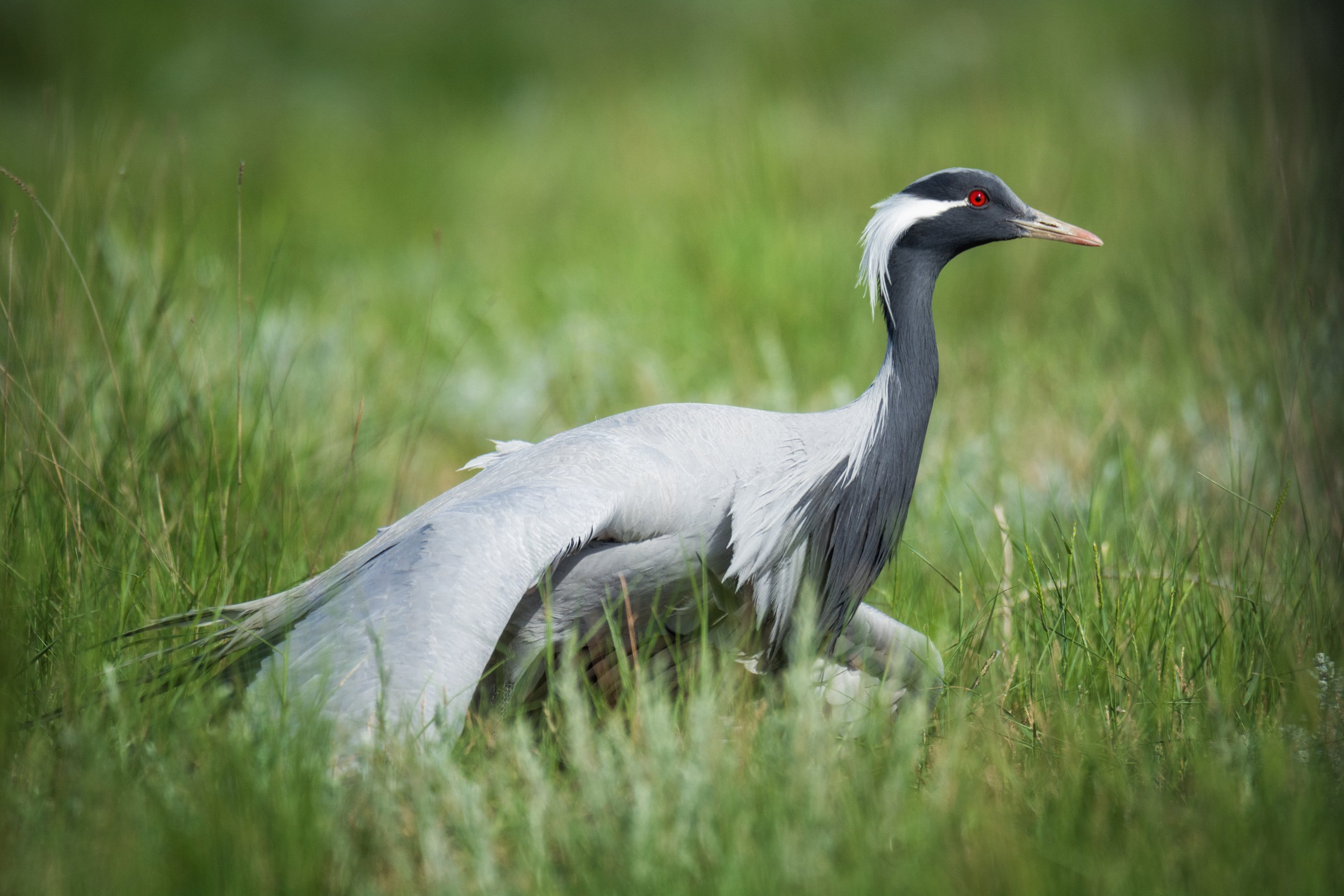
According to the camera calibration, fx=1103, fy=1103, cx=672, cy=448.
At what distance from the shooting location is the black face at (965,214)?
8.95 ft

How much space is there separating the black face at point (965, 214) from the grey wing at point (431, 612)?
112 centimetres

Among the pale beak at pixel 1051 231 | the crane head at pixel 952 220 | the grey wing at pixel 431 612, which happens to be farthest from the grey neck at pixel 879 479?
the grey wing at pixel 431 612

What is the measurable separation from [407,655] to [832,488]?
3.57 feet

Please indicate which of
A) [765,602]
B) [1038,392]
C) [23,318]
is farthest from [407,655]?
[1038,392]

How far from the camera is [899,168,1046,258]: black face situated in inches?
107

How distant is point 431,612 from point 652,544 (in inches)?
21.1

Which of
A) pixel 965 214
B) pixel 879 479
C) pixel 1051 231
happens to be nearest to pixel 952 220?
pixel 965 214

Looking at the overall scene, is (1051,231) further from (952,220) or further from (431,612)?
(431,612)

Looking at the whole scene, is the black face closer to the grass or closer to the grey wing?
the grass

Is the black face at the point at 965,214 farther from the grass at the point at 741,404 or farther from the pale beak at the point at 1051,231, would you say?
the grass at the point at 741,404

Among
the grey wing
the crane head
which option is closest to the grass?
the grey wing

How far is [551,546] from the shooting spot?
83.6 inches

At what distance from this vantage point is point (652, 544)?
2.35m

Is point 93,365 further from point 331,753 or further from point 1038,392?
point 1038,392
